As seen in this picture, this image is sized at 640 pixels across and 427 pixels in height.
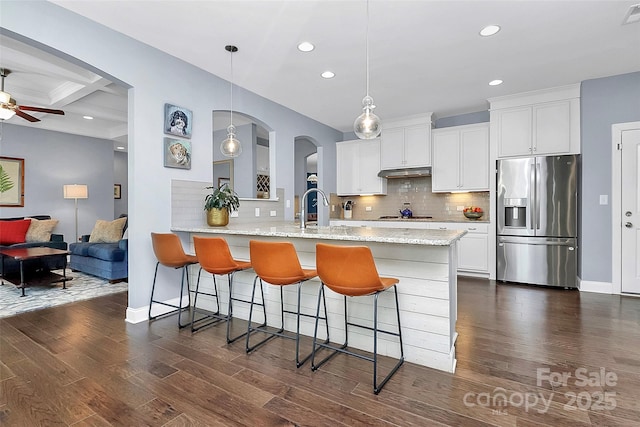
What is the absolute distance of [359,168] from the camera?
20.6ft

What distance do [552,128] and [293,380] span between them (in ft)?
15.6

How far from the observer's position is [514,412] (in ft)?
5.64

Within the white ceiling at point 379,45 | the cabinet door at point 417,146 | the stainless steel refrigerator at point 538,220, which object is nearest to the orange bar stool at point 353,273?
the white ceiling at point 379,45

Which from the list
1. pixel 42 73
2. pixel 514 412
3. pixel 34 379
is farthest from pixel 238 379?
pixel 42 73

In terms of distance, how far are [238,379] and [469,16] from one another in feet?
11.2

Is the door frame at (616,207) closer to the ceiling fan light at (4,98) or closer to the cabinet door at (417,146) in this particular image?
the cabinet door at (417,146)

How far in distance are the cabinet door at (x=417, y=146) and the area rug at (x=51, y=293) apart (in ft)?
16.2

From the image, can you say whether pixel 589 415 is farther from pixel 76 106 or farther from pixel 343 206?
pixel 76 106

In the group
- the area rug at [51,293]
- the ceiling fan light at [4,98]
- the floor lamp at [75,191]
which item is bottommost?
the area rug at [51,293]

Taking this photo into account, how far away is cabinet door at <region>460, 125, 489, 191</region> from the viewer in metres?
5.02

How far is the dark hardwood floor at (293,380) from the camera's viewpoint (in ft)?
5.55

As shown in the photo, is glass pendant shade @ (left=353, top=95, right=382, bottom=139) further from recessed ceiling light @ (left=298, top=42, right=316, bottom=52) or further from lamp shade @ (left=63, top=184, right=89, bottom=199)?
lamp shade @ (left=63, top=184, right=89, bottom=199)

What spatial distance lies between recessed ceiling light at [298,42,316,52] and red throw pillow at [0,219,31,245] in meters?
6.09

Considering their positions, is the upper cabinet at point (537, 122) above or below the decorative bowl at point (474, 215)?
above
